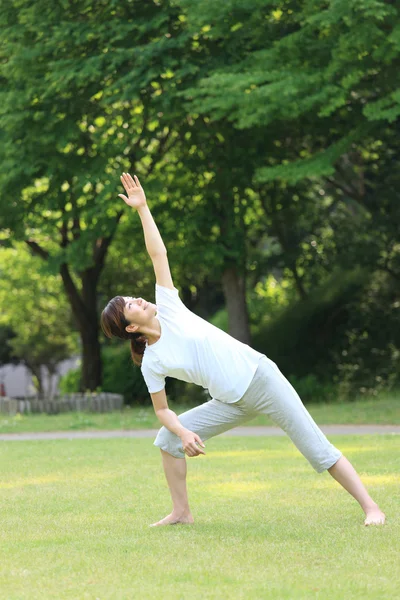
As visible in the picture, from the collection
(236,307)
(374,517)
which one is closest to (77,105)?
(236,307)

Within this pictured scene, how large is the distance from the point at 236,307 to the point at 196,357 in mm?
17471

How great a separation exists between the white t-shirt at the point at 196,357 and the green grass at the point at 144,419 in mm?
9416

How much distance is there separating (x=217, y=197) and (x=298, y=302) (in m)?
7.22

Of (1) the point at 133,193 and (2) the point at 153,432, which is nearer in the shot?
(1) the point at 133,193

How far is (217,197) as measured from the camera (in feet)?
77.6

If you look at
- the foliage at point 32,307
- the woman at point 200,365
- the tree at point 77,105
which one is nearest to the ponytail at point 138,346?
the woman at point 200,365

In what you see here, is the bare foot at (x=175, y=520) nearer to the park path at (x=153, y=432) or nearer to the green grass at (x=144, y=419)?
the park path at (x=153, y=432)

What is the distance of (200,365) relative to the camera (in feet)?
22.2

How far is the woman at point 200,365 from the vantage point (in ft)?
22.2

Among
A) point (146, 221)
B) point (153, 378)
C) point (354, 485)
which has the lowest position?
point (354, 485)

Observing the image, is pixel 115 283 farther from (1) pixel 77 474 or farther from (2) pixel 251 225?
(1) pixel 77 474

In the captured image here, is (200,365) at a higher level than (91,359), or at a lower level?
higher

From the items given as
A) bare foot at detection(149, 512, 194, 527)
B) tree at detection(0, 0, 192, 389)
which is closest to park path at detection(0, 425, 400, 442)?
tree at detection(0, 0, 192, 389)

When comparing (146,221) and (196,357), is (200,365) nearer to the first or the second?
(196,357)
